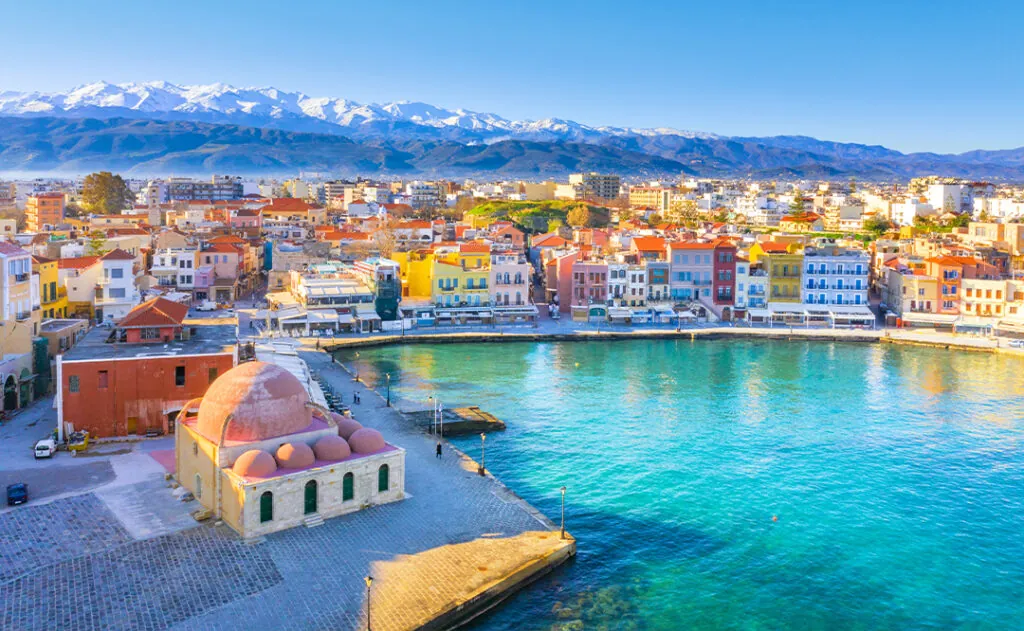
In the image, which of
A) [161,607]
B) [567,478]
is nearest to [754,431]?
[567,478]

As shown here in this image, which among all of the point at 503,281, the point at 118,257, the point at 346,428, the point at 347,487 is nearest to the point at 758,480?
the point at 346,428

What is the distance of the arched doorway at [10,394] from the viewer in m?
29.5

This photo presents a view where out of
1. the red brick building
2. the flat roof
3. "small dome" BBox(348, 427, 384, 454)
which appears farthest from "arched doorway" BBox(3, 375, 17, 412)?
"small dome" BBox(348, 427, 384, 454)

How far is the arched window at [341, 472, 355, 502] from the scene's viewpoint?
2055 cm

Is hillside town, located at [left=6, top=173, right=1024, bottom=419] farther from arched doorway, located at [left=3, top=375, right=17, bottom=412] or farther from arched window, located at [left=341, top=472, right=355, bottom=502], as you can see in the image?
arched window, located at [left=341, top=472, right=355, bottom=502]

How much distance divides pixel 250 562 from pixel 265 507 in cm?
157

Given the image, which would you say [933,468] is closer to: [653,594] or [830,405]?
[830,405]

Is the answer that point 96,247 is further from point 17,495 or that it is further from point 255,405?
point 255,405

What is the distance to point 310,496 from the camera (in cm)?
2008

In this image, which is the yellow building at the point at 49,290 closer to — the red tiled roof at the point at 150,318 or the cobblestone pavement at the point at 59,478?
the red tiled roof at the point at 150,318

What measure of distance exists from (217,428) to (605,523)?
31.6 feet

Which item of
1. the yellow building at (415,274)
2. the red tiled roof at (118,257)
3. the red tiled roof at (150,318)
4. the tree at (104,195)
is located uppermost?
the tree at (104,195)

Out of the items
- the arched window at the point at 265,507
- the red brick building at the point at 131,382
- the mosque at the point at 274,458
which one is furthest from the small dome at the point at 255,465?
the red brick building at the point at 131,382

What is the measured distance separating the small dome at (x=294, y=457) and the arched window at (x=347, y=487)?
92cm
